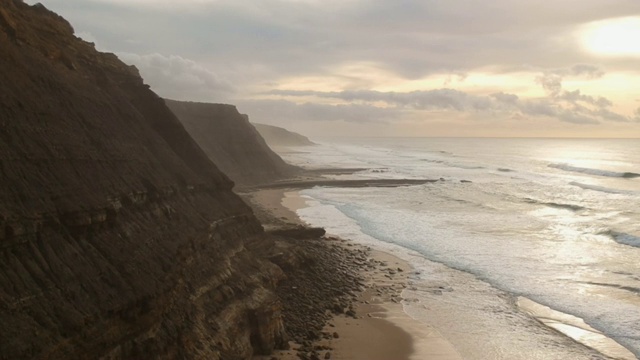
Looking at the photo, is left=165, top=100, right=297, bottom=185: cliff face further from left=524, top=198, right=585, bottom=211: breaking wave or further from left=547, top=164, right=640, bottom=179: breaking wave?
left=547, top=164, right=640, bottom=179: breaking wave

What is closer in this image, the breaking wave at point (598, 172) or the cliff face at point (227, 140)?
the cliff face at point (227, 140)

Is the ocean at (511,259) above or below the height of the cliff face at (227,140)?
below

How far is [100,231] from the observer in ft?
46.6

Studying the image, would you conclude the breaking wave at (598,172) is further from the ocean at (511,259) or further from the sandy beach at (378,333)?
the sandy beach at (378,333)

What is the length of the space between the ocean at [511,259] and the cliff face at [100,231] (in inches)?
373

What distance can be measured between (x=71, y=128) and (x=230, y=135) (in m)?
57.5

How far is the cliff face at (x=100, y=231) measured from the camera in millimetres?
→ 11391

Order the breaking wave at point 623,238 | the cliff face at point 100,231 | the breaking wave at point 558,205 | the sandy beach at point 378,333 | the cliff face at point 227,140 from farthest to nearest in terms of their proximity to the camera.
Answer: the cliff face at point 227,140, the breaking wave at point 558,205, the breaking wave at point 623,238, the sandy beach at point 378,333, the cliff face at point 100,231

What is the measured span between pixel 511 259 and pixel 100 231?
2769cm

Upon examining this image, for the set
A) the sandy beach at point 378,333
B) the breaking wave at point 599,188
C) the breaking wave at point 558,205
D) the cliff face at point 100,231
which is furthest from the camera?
the breaking wave at point 599,188

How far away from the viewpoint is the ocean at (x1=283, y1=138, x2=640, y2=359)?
2228 centimetres

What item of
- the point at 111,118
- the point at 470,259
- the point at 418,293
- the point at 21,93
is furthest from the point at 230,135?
the point at 21,93

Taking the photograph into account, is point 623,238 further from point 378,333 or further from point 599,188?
point 599,188

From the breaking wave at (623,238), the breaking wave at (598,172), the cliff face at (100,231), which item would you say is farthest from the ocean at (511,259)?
the breaking wave at (598,172)
